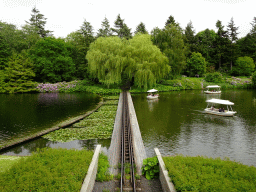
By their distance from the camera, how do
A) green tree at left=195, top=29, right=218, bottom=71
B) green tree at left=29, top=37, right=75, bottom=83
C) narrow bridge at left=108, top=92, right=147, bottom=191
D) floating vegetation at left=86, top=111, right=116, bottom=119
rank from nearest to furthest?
narrow bridge at left=108, top=92, right=147, bottom=191
floating vegetation at left=86, top=111, right=116, bottom=119
green tree at left=29, top=37, right=75, bottom=83
green tree at left=195, top=29, right=218, bottom=71

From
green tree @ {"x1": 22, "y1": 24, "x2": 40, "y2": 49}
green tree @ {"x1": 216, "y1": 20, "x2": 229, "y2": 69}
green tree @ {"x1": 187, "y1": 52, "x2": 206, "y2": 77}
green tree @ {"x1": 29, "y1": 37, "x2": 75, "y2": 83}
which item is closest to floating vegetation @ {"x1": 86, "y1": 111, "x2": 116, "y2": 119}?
green tree @ {"x1": 29, "y1": 37, "x2": 75, "y2": 83}

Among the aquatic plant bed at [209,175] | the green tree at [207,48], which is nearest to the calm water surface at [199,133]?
the aquatic plant bed at [209,175]

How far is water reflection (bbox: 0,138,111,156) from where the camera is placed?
12.9 metres

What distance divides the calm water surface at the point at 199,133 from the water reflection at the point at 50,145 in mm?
3801

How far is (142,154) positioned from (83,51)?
4719cm

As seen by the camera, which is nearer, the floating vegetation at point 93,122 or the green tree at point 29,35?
the floating vegetation at point 93,122

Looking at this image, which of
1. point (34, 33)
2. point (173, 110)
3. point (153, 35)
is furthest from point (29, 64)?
point (173, 110)

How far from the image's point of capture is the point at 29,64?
47531 millimetres

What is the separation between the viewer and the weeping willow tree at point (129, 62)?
1476 inches

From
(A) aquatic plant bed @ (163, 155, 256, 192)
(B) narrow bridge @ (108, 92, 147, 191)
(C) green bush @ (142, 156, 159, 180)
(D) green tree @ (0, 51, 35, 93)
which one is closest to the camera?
(A) aquatic plant bed @ (163, 155, 256, 192)

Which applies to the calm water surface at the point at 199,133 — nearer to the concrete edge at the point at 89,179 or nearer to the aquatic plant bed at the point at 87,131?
the aquatic plant bed at the point at 87,131

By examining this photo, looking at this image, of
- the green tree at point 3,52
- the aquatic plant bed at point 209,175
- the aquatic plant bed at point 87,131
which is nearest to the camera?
the aquatic plant bed at point 209,175

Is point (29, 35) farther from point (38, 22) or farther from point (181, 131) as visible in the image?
point (181, 131)

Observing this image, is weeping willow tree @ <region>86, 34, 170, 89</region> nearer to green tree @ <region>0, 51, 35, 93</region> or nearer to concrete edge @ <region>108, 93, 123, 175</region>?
green tree @ <region>0, 51, 35, 93</region>
